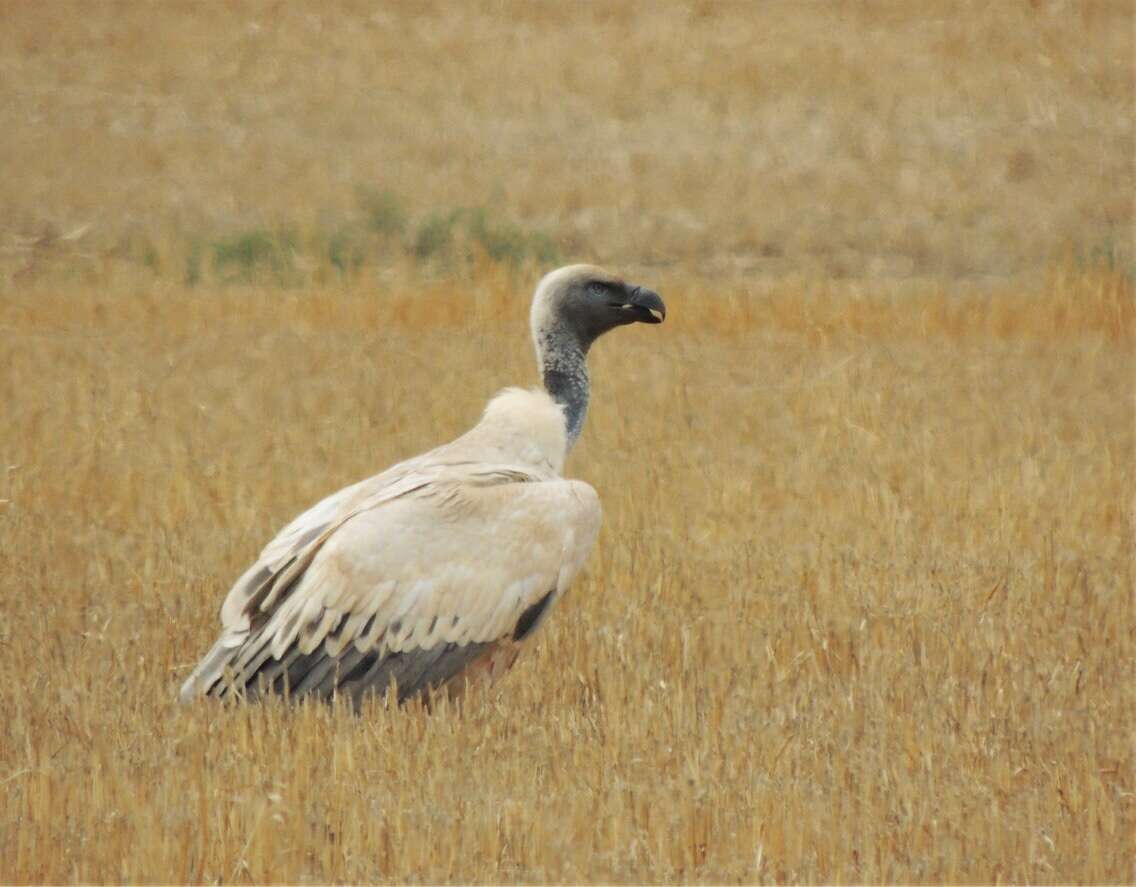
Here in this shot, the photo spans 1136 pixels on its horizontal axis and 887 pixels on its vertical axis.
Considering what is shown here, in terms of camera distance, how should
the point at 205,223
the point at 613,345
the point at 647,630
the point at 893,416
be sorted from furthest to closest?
the point at 205,223, the point at 613,345, the point at 893,416, the point at 647,630

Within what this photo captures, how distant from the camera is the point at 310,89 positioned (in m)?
30.6

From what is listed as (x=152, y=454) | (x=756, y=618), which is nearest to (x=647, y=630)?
(x=756, y=618)

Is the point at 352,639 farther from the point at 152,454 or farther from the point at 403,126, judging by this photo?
the point at 403,126

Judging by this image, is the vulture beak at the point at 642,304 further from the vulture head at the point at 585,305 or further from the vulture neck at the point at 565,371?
the vulture neck at the point at 565,371

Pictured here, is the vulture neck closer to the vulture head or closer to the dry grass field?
the vulture head

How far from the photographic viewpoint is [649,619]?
7.74 meters

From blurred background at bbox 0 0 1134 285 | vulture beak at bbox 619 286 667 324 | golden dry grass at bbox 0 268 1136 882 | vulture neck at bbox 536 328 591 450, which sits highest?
vulture beak at bbox 619 286 667 324

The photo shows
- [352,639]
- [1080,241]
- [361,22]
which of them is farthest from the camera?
[361,22]

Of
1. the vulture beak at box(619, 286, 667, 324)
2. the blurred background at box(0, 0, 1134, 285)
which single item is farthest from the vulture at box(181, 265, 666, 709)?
the blurred background at box(0, 0, 1134, 285)

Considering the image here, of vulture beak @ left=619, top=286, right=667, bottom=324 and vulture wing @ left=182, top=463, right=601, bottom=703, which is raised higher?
vulture beak @ left=619, top=286, right=667, bottom=324

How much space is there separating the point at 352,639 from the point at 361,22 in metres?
27.3

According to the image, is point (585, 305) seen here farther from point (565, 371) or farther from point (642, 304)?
point (565, 371)

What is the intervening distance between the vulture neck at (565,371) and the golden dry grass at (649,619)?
3.02 ft

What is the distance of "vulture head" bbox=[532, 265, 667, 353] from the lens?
784cm
